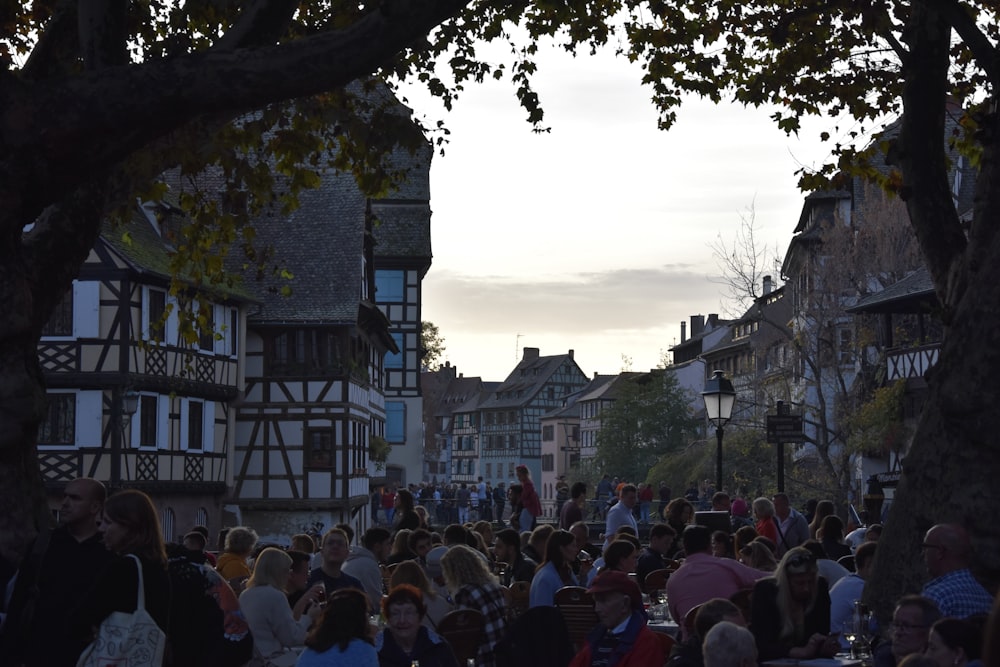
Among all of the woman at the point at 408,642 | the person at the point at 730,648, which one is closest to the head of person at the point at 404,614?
the woman at the point at 408,642

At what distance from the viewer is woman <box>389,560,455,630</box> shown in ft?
39.3

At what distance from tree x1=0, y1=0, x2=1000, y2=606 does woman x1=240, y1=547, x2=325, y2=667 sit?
2.33m

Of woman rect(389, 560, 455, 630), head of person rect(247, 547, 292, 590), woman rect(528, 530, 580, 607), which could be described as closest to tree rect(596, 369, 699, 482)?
woman rect(528, 530, 580, 607)

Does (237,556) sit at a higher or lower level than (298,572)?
higher

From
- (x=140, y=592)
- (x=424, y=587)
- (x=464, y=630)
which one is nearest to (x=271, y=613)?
(x=424, y=587)

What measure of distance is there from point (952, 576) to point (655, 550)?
7.57 m

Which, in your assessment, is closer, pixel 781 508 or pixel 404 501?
pixel 781 508

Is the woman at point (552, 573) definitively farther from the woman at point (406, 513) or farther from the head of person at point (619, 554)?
the woman at point (406, 513)

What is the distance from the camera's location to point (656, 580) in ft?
53.3

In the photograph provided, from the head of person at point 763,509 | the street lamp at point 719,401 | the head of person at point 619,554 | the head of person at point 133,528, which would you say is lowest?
the head of person at point 619,554

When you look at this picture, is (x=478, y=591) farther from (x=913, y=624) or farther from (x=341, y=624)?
(x=913, y=624)

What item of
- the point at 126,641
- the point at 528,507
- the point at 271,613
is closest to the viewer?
the point at 126,641

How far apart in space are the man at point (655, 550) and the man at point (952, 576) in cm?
699

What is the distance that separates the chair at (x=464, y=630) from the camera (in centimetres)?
1195
